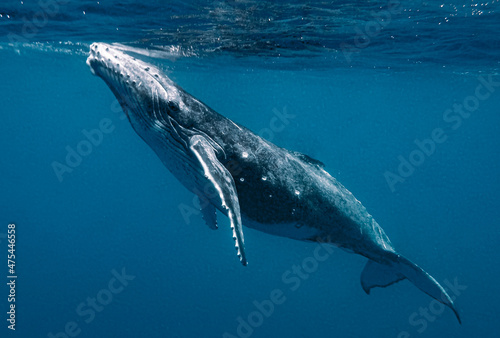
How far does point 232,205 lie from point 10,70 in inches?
1416

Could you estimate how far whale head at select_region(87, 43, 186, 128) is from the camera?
509 centimetres

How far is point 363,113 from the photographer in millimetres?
55281

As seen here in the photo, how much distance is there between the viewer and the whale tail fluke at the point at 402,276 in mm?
6564

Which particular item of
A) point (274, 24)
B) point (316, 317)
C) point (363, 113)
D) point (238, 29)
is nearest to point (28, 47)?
point (238, 29)

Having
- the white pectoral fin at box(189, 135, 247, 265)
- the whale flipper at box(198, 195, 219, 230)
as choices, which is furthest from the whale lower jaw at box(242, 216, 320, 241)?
the white pectoral fin at box(189, 135, 247, 265)

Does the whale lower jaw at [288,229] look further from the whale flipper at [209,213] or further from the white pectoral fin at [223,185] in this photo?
the white pectoral fin at [223,185]

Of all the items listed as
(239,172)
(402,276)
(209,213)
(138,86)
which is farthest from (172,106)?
(402,276)

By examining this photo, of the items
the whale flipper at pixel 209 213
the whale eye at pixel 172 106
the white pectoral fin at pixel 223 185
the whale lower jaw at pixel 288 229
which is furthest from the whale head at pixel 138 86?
the whale flipper at pixel 209 213

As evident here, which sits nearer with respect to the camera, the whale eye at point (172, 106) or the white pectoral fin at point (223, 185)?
the white pectoral fin at point (223, 185)

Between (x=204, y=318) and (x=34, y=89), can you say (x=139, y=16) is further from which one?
(x=34, y=89)

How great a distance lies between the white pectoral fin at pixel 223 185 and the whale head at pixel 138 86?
0.64 m

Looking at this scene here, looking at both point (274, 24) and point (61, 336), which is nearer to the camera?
point (274, 24)

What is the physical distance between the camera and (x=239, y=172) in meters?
5.87

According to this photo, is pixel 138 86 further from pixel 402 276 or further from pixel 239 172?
pixel 402 276
